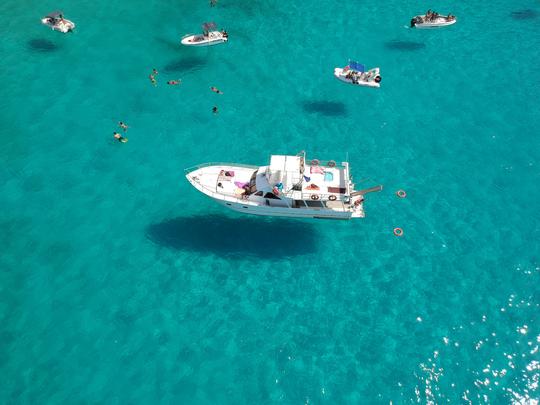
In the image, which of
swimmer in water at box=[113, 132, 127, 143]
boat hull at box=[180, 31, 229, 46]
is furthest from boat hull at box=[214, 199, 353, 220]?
boat hull at box=[180, 31, 229, 46]

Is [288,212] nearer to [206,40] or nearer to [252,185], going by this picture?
[252,185]

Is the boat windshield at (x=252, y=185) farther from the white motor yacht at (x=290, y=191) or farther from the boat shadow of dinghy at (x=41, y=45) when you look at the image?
the boat shadow of dinghy at (x=41, y=45)

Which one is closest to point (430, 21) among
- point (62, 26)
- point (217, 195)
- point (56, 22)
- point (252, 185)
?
point (252, 185)

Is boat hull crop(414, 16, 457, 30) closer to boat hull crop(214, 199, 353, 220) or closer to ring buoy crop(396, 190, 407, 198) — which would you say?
ring buoy crop(396, 190, 407, 198)

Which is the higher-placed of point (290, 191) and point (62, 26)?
point (62, 26)

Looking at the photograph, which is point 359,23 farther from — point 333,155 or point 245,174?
point 245,174

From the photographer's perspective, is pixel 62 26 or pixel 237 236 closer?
pixel 237 236

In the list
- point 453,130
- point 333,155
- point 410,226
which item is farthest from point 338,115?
point 410,226
